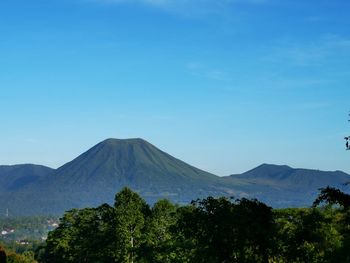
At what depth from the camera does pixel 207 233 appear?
31328mm

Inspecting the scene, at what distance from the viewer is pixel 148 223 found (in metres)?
66.9

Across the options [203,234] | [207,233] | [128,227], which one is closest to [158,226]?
[128,227]

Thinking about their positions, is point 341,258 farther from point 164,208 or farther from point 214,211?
point 164,208

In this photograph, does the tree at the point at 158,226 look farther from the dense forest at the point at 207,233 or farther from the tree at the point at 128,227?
the tree at the point at 128,227

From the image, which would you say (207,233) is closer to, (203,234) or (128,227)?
(203,234)

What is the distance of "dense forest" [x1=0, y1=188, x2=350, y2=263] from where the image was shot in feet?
99.3

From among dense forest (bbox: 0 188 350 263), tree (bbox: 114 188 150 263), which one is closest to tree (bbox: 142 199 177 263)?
dense forest (bbox: 0 188 350 263)

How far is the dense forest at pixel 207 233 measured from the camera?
30.3 metres

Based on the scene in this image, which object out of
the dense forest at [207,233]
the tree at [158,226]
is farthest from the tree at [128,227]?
the tree at [158,226]

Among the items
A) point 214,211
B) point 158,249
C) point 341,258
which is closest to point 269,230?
point 214,211

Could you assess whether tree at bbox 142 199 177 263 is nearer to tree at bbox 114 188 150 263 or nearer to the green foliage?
the green foliage

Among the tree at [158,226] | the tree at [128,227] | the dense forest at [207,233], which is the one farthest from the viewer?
the tree at [128,227]

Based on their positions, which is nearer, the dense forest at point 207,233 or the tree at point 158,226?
the dense forest at point 207,233

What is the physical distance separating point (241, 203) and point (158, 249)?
2598 centimetres
